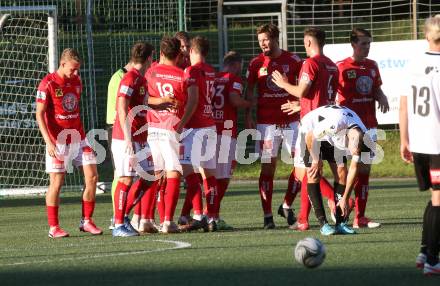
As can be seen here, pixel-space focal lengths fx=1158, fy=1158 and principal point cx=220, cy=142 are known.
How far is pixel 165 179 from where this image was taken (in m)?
14.2

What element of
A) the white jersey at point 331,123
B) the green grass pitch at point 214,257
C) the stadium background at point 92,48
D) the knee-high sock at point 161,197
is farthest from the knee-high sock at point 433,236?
the stadium background at point 92,48

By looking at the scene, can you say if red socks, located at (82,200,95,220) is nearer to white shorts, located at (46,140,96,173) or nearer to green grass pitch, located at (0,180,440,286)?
green grass pitch, located at (0,180,440,286)

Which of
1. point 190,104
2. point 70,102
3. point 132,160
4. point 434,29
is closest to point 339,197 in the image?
point 190,104

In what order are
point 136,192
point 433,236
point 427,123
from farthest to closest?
point 136,192, point 427,123, point 433,236

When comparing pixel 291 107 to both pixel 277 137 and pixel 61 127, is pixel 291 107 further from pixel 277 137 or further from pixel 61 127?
pixel 61 127

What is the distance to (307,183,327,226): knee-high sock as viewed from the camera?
12.1 meters

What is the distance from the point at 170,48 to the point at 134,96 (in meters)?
0.66

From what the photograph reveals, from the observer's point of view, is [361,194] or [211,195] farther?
[361,194]

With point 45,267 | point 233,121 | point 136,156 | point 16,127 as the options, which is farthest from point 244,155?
point 45,267

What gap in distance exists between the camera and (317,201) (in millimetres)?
12156

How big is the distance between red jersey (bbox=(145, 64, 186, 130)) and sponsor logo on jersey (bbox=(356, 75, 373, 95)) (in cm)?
227

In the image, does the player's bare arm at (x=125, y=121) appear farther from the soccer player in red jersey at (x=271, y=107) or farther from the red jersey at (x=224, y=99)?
the soccer player in red jersey at (x=271, y=107)

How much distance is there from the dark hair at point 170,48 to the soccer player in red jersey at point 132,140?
0.21m

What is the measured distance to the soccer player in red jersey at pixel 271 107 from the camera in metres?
13.7
